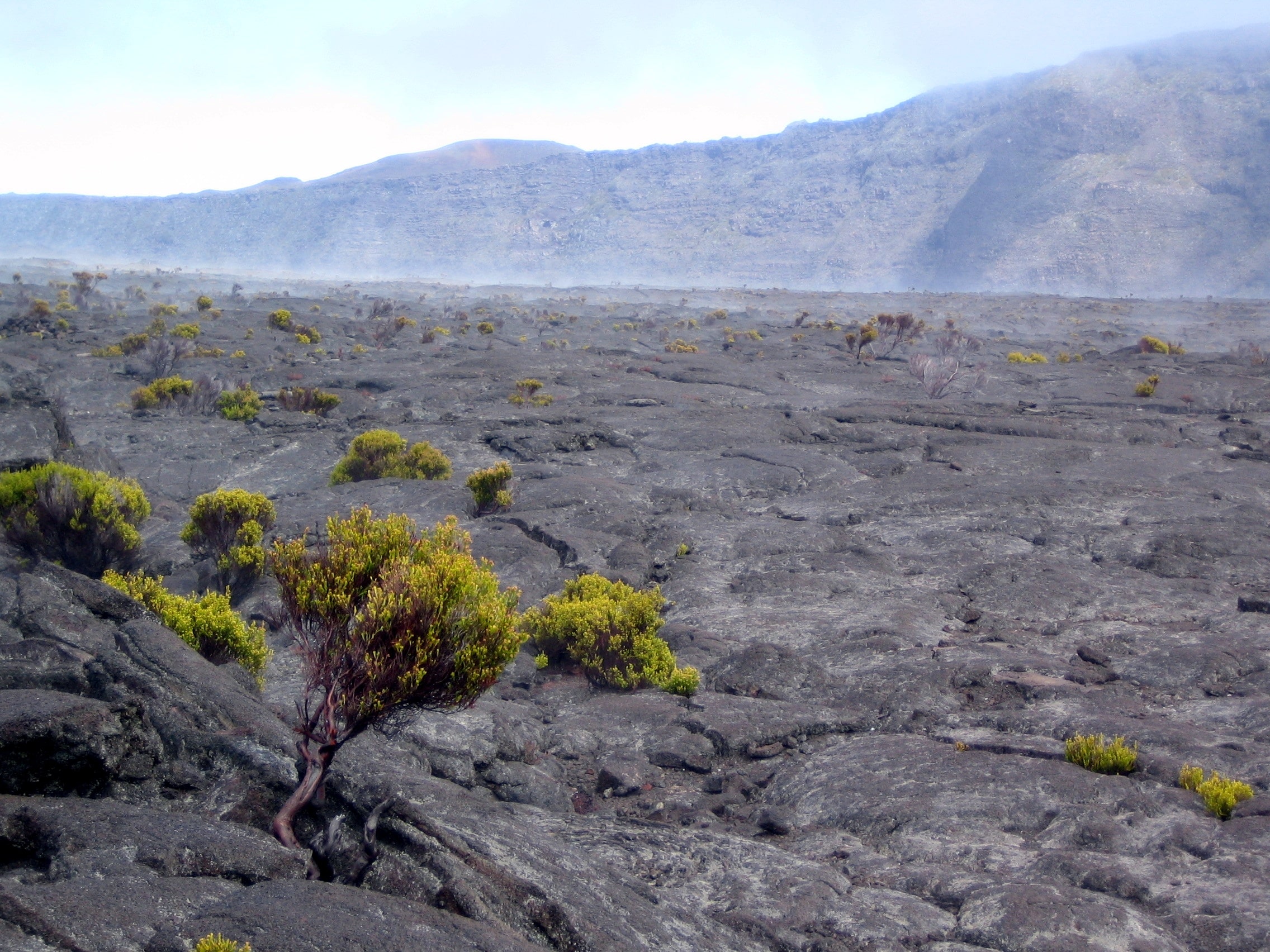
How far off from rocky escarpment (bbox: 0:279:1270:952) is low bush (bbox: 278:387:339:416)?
3117mm

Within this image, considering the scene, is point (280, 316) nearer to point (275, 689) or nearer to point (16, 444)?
point (16, 444)

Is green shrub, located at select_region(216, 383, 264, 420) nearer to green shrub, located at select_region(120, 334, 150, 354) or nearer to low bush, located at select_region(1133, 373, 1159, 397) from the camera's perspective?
green shrub, located at select_region(120, 334, 150, 354)

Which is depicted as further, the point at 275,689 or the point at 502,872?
the point at 275,689

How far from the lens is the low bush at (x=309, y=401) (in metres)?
19.0

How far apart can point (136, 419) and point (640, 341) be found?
66.5ft

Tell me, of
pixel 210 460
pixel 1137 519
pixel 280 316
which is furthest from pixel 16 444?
pixel 280 316

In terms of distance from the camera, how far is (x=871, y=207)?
113938mm

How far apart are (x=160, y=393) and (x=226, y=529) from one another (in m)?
10.7

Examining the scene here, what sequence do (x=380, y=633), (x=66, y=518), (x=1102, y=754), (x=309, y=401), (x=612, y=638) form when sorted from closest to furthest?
(x=380, y=633) → (x=1102, y=754) → (x=612, y=638) → (x=66, y=518) → (x=309, y=401)

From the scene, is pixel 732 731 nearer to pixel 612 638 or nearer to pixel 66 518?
pixel 612 638

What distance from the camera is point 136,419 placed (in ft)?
56.6

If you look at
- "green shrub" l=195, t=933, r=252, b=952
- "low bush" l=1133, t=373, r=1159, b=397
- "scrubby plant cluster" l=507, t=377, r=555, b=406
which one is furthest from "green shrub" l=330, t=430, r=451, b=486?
"low bush" l=1133, t=373, r=1159, b=397

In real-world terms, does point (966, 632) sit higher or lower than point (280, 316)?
lower

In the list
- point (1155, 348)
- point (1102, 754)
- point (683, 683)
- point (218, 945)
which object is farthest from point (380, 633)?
point (1155, 348)
